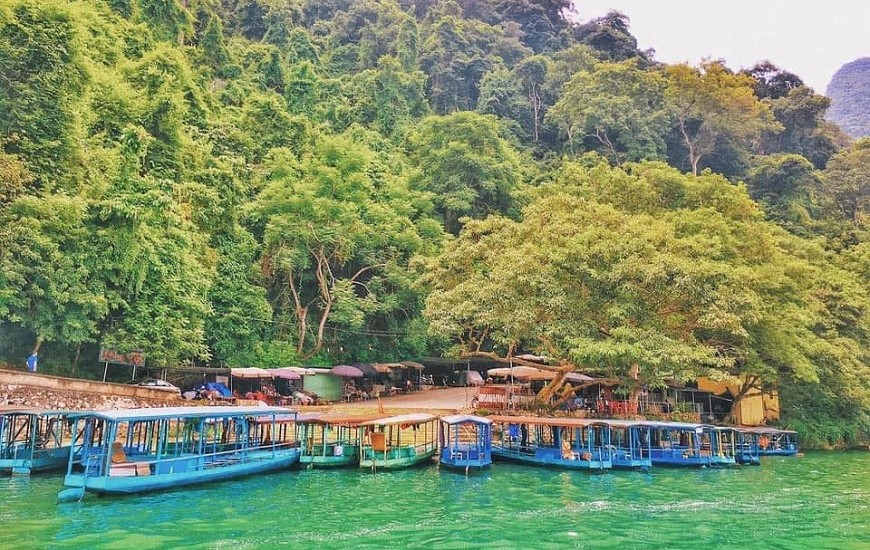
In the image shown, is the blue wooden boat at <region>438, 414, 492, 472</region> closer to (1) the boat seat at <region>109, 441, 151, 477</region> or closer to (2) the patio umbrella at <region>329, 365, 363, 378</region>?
(1) the boat seat at <region>109, 441, 151, 477</region>

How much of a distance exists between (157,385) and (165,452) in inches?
351

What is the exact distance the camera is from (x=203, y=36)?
44.7 m

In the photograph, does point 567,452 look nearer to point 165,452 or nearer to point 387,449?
point 387,449

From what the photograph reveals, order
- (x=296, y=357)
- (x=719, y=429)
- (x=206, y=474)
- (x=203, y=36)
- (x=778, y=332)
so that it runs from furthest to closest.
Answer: (x=203, y=36), (x=296, y=357), (x=778, y=332), (x=719, y=429), (x=206, y=474)

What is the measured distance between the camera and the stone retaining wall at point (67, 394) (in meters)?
18.7

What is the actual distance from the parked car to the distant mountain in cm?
10566

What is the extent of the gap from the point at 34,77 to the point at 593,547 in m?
23.3

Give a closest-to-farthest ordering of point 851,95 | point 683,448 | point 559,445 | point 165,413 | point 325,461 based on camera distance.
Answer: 1. point 165,413
2. point 325,461
3. point 559,445
4. point 683,448
5. point 851,95

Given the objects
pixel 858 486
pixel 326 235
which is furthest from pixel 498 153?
pixel 858 486

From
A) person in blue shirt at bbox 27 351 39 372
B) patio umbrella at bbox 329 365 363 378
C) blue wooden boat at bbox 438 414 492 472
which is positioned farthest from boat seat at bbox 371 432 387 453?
person in blue shirt at bbox 27 351 39 372

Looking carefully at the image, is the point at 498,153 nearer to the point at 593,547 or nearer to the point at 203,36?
the point at 203,36

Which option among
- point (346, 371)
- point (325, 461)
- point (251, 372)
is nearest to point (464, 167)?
point (346, 371)

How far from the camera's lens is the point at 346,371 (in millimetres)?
29578

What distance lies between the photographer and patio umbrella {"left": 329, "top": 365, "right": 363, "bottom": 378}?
29.4 metres
